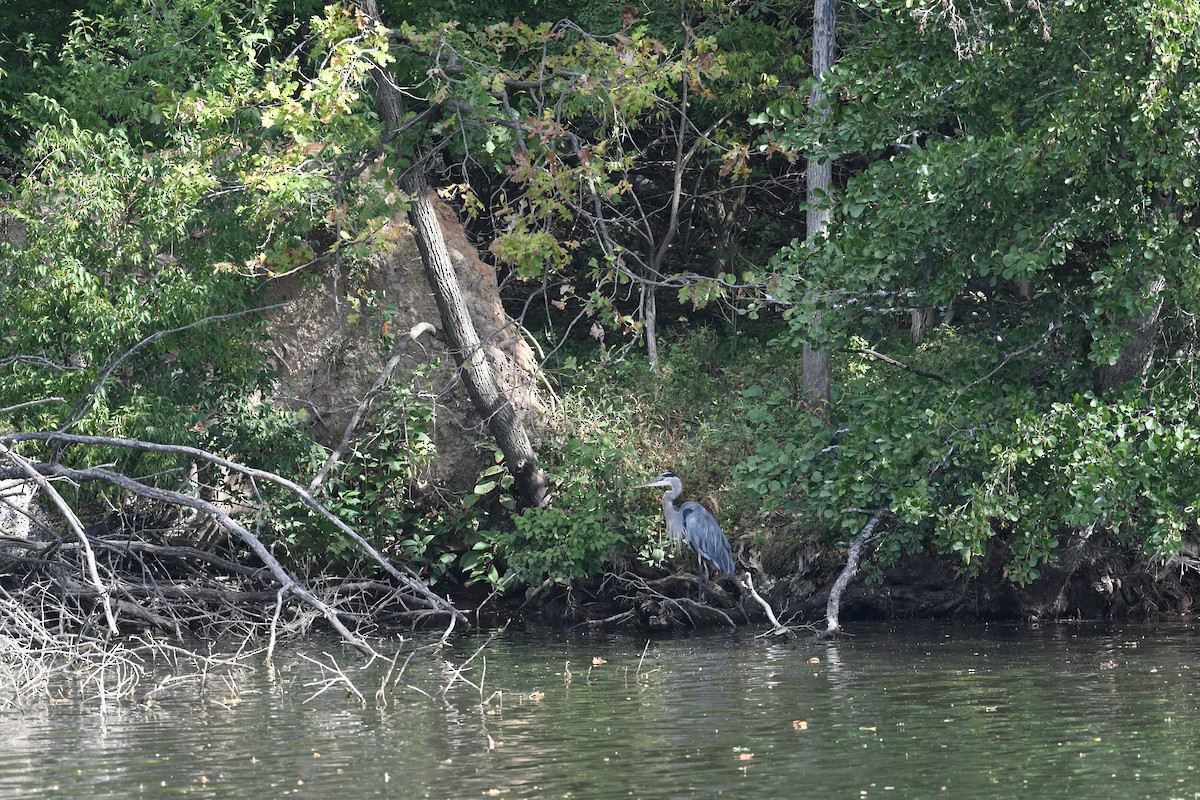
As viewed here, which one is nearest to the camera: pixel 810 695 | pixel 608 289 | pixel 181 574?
pixel 810 695

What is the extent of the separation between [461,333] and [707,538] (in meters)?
3.42

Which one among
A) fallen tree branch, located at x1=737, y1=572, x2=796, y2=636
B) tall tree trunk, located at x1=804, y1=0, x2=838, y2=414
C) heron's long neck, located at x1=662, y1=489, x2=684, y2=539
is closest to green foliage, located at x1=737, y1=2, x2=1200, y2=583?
fallen tree branch, located at x1=737, y1=572, x2=796, y2=636

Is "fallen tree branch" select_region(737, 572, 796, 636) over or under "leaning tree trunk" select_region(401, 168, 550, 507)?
under

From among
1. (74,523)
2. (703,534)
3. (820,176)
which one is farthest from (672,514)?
(74,523)

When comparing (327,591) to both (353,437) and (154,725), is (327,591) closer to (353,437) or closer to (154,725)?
(353,437)

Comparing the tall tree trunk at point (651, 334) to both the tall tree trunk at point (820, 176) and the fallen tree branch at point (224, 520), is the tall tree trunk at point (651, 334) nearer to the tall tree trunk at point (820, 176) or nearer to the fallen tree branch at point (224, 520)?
the tall tree trunk at point (820, 176)

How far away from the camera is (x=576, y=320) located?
16281 millimetres

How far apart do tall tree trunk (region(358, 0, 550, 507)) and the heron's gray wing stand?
2119 mm

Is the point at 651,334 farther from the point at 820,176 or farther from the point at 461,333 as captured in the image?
the point at 820,176

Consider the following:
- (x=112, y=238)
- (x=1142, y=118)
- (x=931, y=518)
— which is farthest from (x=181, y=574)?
(x=1142, y=118)

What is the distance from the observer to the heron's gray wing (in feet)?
50.5

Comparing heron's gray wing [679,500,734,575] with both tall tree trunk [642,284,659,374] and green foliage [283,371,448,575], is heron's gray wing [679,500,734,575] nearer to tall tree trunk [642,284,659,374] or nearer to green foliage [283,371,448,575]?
green foliage [283,371,448,575]

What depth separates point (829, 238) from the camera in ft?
43.9

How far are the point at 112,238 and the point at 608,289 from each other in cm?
844
